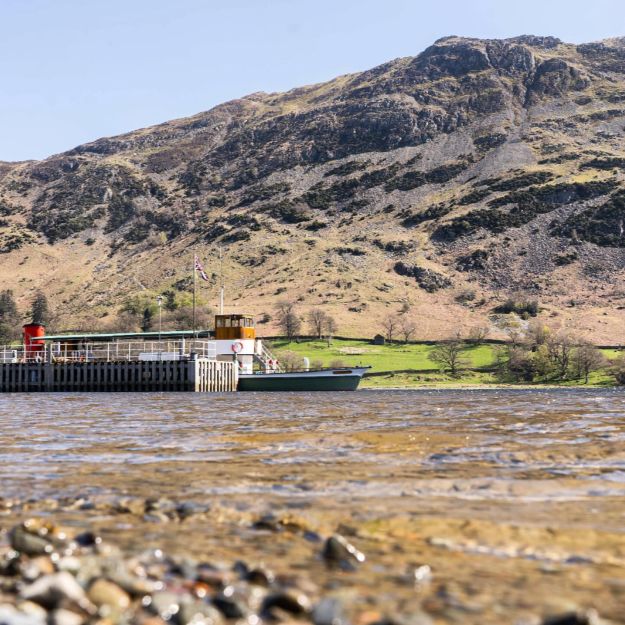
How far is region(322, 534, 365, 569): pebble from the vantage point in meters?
7.11

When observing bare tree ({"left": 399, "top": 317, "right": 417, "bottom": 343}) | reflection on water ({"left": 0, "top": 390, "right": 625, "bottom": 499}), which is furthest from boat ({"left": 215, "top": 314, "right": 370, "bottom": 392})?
bare tree ({"left": 399, "top": 317, "right": 417, "bottom": 343})

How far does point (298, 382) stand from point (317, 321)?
2208 inches

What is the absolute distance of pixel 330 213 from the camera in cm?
19612

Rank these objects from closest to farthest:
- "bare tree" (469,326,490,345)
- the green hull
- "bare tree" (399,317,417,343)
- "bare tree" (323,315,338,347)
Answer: the green hull < "bare tree" (469,326,490,345) < "bare tree" (399,317,417,343) < "bare tree" (323,315,338,347)

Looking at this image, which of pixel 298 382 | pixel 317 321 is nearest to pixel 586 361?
pixel 298 382

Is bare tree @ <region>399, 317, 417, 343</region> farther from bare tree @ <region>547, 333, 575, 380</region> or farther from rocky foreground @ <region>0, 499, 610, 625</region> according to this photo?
rocky foreground @ <region>0, 499, 610, 625</region>

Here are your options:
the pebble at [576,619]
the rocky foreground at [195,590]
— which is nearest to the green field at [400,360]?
the rocky foreground at [195,590]

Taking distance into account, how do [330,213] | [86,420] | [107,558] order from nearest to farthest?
[107,558] → [86,420] → [330,213]

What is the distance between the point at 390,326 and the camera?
130 m

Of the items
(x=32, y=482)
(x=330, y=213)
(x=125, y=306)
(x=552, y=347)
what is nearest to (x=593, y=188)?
(x=330, y=213)

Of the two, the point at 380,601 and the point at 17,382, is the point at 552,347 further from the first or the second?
the point at 380,601

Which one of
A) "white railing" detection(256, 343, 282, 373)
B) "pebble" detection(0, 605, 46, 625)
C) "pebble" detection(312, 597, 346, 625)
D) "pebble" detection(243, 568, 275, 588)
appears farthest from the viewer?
"white railing" detection(256, 343, 282, 373)

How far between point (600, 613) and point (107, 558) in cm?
408

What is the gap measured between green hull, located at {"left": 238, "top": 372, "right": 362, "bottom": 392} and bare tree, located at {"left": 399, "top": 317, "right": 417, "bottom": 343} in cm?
4930
